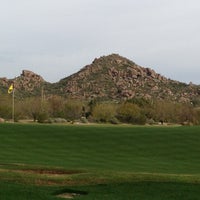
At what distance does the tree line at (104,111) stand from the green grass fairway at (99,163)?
41.3 metres

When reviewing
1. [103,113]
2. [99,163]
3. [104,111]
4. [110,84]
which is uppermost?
[110,84]

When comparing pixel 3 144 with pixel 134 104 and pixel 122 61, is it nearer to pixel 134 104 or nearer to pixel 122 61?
pixel 134 104

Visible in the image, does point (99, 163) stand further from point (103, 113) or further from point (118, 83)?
point (118, 83)

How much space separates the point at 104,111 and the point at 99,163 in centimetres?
6198

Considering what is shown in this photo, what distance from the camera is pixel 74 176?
21875 mm

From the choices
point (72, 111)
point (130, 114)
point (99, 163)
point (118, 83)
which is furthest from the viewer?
point (118, 83)

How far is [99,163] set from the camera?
3369 centimetres

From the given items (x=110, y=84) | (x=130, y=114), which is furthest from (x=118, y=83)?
(x=130, y=114)

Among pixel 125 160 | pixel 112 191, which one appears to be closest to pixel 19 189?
pixel 112 191

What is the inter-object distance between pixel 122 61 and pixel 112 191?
418ft

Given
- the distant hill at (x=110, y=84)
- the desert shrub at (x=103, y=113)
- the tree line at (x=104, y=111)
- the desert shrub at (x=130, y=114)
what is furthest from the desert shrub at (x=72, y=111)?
the distant hill at (x=110, y=84)

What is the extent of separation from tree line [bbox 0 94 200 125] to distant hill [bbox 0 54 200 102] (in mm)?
23784

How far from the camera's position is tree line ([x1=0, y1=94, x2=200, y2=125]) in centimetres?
9350

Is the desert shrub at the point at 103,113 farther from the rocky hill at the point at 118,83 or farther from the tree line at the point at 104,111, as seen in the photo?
the rocky hill at the point at 118,83
